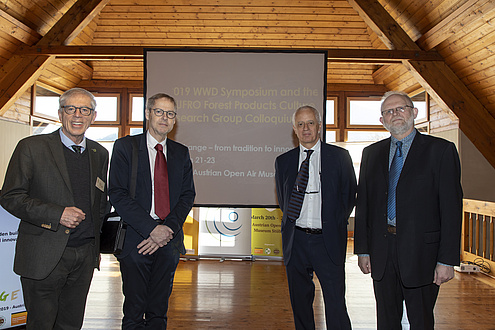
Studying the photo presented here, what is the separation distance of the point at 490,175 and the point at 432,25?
2.54m

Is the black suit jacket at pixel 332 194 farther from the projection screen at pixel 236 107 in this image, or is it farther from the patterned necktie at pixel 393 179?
the projection screen at pixel 236 107

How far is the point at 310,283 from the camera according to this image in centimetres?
230

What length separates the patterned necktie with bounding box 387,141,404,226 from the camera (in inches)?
77.7

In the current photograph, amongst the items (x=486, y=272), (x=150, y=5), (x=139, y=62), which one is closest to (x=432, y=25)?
(x=486, y=272)

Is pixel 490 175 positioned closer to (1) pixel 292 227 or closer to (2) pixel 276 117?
(2) pixel 276 117

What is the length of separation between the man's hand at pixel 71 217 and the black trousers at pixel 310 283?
124cm

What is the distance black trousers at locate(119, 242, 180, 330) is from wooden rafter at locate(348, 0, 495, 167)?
4816 millimetres

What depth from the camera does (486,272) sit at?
201 inches

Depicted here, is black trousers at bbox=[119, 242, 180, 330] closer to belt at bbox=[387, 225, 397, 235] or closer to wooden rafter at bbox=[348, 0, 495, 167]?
belt at bbox=[387, 225, 397, 235]

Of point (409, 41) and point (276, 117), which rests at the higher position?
point (409, 41)

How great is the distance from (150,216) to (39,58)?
4870mm

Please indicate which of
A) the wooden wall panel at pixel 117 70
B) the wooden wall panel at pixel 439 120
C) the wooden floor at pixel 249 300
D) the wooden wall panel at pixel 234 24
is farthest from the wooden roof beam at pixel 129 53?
the wooden floor at pixel 249 300

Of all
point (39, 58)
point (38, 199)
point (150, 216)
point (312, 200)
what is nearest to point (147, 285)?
point (150, 216)

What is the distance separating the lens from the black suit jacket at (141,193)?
2.01 meters
